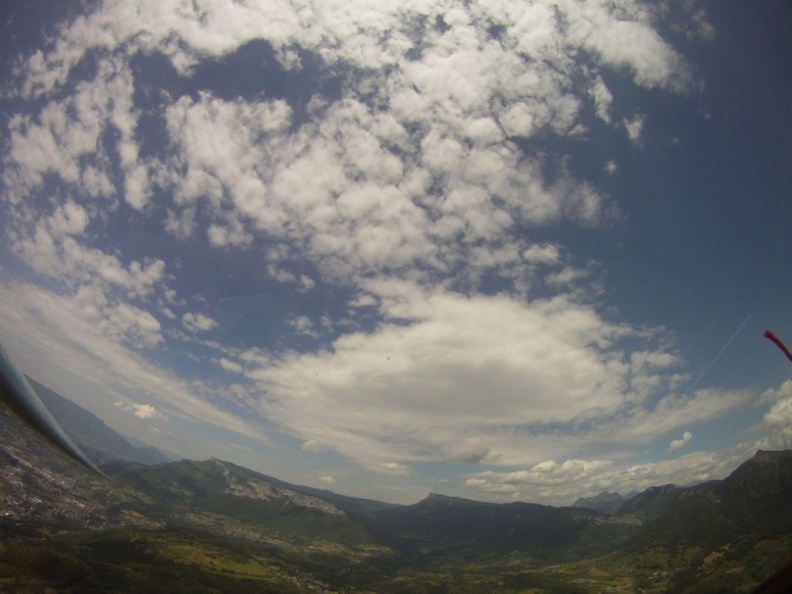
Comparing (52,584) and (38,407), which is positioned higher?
(38,407)

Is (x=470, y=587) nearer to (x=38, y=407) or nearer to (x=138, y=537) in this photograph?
(x=138, y=537)

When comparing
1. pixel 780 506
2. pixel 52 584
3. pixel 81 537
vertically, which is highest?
pixel 780 506

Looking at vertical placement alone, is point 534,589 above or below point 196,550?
above

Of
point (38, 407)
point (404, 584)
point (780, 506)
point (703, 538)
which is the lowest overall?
point (404, 584)

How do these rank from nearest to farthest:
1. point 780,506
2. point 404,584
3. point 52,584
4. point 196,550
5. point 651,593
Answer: point 52,584 < point 651,593 < point 196,550 < point 780,506 < point 404,584

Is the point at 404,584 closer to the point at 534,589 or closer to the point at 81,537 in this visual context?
the point at 534,589

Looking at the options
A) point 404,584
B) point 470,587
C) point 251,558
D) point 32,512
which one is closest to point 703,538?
point 470,587

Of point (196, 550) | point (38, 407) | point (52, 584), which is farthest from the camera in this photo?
point (196, 550)

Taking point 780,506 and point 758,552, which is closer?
point 758,552

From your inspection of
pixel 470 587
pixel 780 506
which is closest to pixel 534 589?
pixel 470 587
